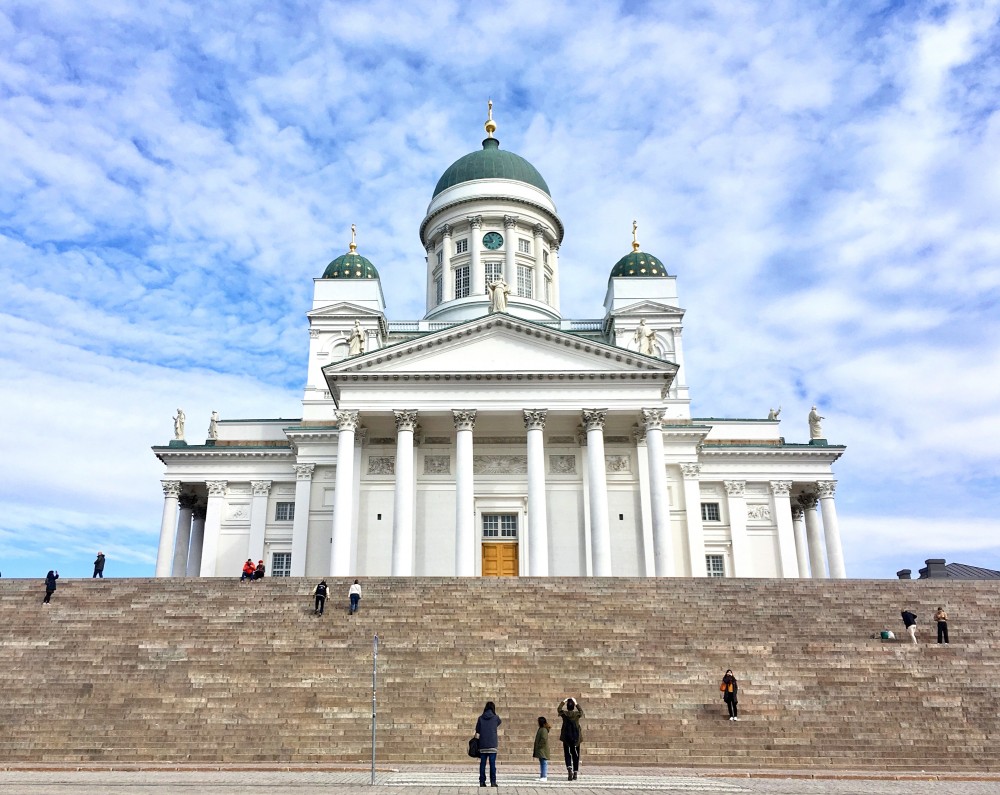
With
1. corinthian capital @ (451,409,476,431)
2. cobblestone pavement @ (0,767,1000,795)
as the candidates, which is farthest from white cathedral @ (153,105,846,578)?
cobblestone pavement @ (0,767,1000,795)

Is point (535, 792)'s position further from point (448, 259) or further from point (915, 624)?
point (448, 259)

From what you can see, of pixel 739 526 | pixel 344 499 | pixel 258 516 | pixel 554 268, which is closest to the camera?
pixel 344 499

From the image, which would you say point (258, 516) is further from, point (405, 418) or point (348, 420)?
point (405, 418)

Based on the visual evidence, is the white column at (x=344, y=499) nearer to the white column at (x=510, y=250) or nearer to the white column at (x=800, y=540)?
the white column at (x=510, y=250)

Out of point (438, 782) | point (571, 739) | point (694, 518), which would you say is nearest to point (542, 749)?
point (571, 739)

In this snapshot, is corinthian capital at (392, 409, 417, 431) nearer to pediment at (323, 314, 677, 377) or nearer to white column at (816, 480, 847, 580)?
pediment at (323, 314, 677, 377)

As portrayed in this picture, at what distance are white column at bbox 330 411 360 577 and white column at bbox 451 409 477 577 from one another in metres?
4.32

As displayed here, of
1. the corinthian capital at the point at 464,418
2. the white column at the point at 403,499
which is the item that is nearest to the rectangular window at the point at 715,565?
the corinthian capital at the point at 464,418

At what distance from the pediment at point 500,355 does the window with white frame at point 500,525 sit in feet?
21.9

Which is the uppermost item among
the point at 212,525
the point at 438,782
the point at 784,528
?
the point at 212,525

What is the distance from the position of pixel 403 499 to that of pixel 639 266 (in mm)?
22407

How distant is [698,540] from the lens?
4159 cm

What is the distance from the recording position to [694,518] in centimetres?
4194

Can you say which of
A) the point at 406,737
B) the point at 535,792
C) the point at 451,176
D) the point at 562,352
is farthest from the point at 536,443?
the point at 451,176
